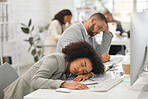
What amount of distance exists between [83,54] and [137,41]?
51 cm

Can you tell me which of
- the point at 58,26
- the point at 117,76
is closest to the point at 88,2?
the point at 58,26

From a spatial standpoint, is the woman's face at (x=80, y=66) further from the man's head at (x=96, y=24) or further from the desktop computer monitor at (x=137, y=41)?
the man's head at (x=96, y=24)

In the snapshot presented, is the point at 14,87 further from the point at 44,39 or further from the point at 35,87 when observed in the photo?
the point at 44,39

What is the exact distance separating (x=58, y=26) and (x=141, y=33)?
332 centimetres

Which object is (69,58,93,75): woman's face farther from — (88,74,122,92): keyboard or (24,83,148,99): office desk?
(24,83,148,99): office desk

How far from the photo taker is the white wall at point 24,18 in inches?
214

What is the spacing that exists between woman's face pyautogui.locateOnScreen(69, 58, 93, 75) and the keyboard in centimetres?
12

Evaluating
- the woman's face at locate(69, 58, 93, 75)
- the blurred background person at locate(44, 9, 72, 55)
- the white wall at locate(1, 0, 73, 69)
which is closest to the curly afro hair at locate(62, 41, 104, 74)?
the woman's face at locate(69, 58, 93, 75)

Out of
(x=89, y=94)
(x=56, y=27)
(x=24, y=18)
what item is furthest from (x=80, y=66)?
(x=24, y=18)

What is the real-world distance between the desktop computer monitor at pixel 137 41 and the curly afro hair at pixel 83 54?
366mm

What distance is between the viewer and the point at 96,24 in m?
2.74

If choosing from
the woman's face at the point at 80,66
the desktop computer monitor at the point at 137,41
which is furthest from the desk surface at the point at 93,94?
the woman's face at the point at 80,66

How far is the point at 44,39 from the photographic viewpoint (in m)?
4.91

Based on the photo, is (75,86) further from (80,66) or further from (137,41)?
(137,41)
